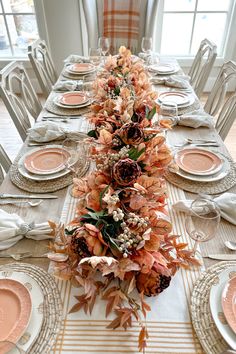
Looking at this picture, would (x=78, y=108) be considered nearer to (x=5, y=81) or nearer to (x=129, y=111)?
(x=5, y=81)

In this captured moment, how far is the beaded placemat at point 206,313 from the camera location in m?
0.55

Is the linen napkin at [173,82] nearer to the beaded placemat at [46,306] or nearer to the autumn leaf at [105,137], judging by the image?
the autumn leaf at [105,137]

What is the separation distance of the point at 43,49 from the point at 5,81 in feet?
2.49

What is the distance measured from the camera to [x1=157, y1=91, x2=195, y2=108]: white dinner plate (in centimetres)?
151

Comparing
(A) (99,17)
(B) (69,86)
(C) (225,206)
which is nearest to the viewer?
(C) (225,206)

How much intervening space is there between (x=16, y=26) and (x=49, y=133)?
2732mm

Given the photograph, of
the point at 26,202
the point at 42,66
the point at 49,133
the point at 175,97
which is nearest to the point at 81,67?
the point at 42,66

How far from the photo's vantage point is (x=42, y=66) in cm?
212

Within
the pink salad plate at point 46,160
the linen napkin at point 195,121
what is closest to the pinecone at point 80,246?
the pink salad plate at point 46,160

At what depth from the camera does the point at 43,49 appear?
2.14 m

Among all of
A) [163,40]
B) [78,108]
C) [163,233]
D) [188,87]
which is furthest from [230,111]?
[163,40]

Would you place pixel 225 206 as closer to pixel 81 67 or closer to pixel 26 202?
pixel 26 202

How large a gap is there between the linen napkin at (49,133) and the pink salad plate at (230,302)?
2.65 feet

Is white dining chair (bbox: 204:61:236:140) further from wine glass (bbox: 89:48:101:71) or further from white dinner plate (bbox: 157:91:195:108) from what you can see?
wine glass (bbox: 89:48:101:71)
